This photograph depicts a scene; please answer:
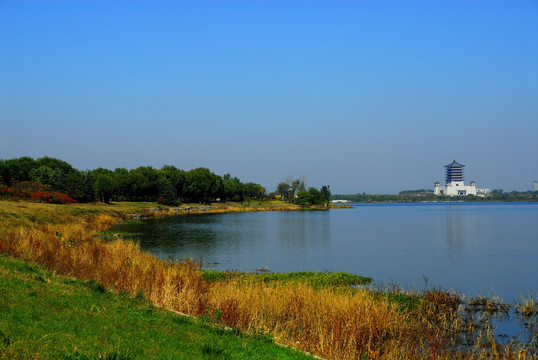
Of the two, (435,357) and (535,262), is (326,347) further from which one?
(535,262)

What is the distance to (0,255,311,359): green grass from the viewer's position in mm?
6945

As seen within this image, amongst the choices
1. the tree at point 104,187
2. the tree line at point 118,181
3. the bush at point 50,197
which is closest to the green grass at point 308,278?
the bush at point 50,197

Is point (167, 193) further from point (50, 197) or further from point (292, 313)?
point (292, 313)

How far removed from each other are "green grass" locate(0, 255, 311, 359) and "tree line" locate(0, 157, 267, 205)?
6529cm

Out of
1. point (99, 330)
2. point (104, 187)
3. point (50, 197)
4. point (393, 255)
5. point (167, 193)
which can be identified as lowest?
point (393, 255)

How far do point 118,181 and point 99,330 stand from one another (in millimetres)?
94458

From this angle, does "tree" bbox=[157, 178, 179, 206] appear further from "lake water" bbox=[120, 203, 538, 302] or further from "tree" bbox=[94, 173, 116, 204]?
"lake water" bbox=[120, 203, 538, 302]

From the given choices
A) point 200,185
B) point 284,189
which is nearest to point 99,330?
point 200,185

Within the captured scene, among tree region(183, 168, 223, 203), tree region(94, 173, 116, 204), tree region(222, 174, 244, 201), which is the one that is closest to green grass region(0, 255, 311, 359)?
tree region(94, 173, 116, 204)

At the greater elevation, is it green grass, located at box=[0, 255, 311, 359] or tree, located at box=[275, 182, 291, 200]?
tree, located at box=[275, 182, 291, 200]

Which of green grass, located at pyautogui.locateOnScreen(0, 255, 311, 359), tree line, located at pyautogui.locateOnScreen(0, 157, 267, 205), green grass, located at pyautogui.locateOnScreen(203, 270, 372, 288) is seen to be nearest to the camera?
green grass, located at pyautogui.locateOnScreen(0, 255, 311, 359)

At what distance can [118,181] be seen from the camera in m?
97.7

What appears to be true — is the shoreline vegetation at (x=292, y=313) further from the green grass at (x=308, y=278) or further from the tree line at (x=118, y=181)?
the tree line at (x=118, y=181)

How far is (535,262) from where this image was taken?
3080 cm
